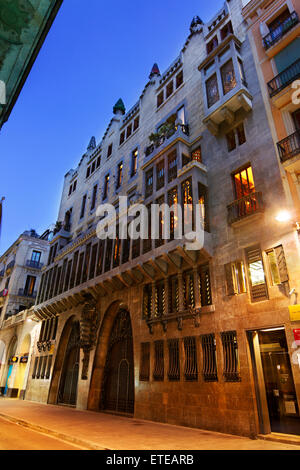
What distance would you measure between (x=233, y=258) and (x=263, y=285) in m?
1.98

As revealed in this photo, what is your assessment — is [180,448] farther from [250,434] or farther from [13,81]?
[13,81]

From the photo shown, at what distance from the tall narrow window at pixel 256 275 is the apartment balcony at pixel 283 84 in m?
7.17

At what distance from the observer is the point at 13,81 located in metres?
3.74

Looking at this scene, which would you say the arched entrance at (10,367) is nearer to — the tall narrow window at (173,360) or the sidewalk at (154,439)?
the sidewalk at (154,439)

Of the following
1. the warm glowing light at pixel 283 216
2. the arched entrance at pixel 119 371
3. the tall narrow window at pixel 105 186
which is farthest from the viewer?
the tall narrow window at pixel 105 186

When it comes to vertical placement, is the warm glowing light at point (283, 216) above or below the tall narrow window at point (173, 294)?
above

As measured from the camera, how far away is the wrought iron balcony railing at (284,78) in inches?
510

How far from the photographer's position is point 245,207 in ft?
43.7

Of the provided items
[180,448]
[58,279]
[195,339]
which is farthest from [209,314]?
[58,279]

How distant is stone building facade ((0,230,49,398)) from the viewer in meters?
31.9

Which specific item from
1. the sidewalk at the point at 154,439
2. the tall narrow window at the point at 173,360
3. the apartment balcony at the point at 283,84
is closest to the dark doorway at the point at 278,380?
the sidewalk at the point at 154,439

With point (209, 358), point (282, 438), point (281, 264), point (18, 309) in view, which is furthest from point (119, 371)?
point (18, 309)

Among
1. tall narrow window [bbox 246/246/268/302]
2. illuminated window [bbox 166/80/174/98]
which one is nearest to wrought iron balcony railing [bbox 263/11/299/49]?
illuminated window [bbox 166/80/174/98]

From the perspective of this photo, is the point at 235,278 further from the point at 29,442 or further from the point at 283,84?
the point at 29,442
